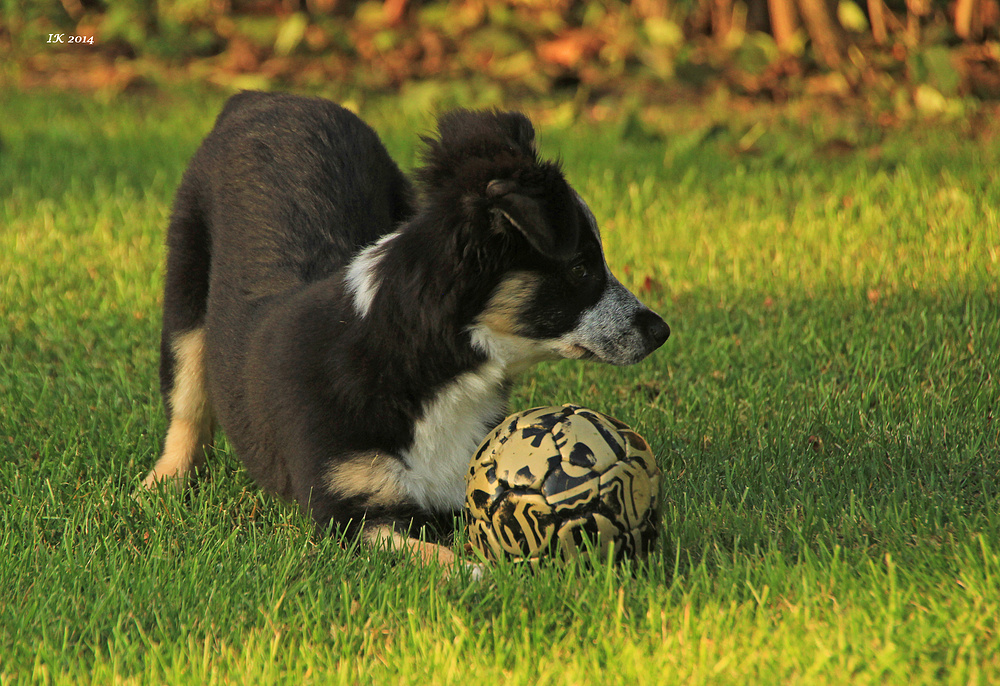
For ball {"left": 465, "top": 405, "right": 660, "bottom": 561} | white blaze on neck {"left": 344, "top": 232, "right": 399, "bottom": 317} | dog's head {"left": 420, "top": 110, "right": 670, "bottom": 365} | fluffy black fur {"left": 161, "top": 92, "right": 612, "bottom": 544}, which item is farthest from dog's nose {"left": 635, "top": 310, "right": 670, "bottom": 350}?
white blaze on neck {"left": 344, "top": 232, "right": 399, "bottom": 317}

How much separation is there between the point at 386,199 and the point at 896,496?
2.17 meters

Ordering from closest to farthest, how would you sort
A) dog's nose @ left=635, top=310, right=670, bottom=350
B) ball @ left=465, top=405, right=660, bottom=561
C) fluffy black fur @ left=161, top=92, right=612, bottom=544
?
1. ball @ left=465, top=405, right=660, bottom=561
2. fluffy black fur @ left=161, top=92, right=612, bottom=544
3. dog's nose @ left=635, top=310, right=670, bottom=350

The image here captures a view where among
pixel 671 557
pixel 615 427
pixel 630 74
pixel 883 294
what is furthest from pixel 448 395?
pixel 630 74

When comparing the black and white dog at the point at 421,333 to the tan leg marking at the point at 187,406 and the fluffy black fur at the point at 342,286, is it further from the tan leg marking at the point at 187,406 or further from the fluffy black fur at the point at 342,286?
the tan leg marking at the point at 187,406

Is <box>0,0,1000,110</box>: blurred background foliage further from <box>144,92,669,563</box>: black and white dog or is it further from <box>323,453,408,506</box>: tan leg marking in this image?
<box>323,453,408,506</box>: tan leg marking

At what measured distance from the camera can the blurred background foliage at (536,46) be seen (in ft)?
28.8

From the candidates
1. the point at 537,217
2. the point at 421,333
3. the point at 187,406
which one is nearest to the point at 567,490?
the point at 421,333

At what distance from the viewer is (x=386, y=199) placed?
4.20 meters

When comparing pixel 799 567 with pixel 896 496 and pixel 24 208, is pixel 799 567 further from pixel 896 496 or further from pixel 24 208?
pixel 24 208

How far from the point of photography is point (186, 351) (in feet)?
13.4

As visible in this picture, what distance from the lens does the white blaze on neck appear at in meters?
3.19

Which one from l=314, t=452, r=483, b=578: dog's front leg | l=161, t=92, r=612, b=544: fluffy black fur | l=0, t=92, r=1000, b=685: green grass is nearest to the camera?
l=0, t=92, r=1000, b=685: green grass

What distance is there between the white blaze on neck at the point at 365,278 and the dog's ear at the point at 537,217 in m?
0.44

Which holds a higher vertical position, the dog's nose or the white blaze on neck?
the white blaze on neck
